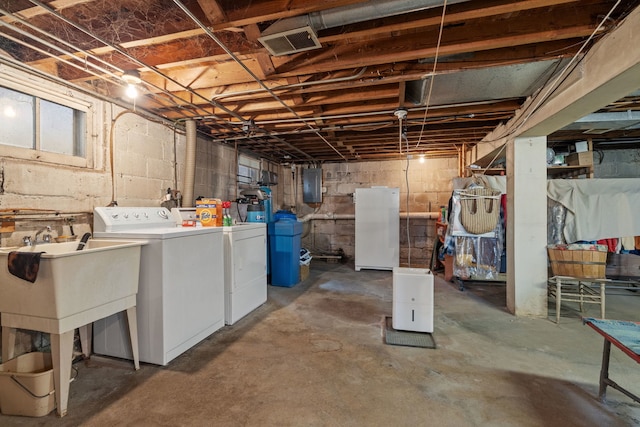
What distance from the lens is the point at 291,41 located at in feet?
5.80

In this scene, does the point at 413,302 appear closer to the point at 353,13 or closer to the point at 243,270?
the point at 243,270

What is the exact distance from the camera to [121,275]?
1900 mm

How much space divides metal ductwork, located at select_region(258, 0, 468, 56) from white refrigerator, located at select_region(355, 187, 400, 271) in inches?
151

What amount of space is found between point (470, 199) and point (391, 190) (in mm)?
1670

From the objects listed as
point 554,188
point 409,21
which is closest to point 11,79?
point 409,21

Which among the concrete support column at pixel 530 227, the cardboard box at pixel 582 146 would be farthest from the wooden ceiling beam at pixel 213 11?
the cardboard box at pixel 582 146

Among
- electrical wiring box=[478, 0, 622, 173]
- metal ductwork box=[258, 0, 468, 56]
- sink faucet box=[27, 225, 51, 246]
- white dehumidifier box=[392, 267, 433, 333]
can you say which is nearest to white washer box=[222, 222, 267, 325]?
sink faucet box=[27, 225, 51, 246]

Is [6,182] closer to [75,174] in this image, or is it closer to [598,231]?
[75,174]

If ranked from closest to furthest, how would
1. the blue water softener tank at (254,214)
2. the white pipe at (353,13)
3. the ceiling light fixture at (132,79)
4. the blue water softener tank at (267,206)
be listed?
the white pipe at (353,13)
the ceiling light fixture at (132,79)
the blue water softener tank at (254,214)
the blue water softener tank at (267,206)

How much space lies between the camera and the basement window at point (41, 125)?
6.46ft

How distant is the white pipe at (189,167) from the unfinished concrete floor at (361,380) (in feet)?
5.20

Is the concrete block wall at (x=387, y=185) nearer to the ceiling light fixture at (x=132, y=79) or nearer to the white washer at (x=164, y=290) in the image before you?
the white washer at (x=164, y=290)

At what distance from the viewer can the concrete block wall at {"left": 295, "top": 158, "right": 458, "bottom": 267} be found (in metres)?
5.95

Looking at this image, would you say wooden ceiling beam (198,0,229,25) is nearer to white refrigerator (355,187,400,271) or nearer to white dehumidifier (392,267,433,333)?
white dehumidifier (392,267,433,333)
